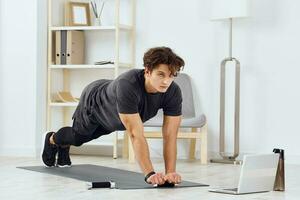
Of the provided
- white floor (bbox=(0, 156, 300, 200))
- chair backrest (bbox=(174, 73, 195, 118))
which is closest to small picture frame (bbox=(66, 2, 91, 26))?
chair backrest (bbox=(174, 73, 195, 118))

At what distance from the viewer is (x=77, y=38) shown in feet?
19.8

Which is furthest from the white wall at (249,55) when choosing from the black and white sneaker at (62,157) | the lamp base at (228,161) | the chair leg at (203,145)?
the black and white sneaker at (62,157)

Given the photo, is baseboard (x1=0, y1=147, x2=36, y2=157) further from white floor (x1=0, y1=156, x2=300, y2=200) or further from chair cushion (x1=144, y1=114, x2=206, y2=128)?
chair cushion (x1=144, y1=114, x2=206, y2=128)

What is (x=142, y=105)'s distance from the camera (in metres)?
3.55

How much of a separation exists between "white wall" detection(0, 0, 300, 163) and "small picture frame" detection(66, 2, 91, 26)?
0.43m

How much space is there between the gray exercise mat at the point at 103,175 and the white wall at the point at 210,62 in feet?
4.38

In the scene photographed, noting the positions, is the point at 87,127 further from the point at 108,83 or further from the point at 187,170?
the point at 187,170

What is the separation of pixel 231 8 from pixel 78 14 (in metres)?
1.52

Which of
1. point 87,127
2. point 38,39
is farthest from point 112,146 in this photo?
point 87,127

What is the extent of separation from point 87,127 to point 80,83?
2.28 metres

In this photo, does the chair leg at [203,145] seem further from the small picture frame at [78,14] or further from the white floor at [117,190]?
the small picture frame at [78,14]

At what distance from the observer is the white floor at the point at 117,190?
3242 mm

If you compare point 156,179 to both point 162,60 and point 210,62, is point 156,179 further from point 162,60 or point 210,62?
point 210,62

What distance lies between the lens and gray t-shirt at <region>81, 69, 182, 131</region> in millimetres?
3434
